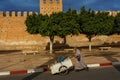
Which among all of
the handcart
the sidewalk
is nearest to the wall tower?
the sidewalk

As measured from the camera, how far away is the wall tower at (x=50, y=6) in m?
48.5

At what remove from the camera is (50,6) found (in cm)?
4894

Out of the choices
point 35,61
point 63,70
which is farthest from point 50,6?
point 63,70

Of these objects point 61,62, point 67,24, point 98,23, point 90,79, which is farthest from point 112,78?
point 98,23

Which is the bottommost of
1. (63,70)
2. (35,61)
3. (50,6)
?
(35,61)

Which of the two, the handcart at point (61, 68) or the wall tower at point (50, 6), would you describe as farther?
the wall tower at point (50, 6)

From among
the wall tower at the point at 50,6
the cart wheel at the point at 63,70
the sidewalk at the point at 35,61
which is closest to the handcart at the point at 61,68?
the cart wheel at the point at 63,70

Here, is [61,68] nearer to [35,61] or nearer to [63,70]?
[63,70]

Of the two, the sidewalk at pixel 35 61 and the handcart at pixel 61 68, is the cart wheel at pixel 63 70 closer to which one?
the handcart at pixel 61 68

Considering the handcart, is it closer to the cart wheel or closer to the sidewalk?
the cart wheel

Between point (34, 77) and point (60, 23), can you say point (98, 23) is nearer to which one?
point (60, 23)

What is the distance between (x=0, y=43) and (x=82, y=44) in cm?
958

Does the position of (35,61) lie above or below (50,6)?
below

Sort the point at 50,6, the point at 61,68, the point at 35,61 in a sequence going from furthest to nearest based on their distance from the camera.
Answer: the point at 50,6
the point at 35,61
the point at 61,68
